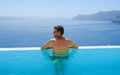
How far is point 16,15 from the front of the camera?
1955 cm

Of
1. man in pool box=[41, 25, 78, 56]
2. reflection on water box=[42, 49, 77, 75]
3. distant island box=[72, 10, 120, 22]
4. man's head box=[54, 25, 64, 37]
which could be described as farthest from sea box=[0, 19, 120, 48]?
man's head box=[54, 25, 64, 37]

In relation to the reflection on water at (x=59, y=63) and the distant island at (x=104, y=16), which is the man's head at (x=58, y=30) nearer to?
the reflection on water at (x=59, y=63)

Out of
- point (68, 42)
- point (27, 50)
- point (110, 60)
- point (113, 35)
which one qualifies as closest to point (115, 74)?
point (110, 60)

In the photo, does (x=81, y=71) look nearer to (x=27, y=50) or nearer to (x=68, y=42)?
(x=68, y=42)

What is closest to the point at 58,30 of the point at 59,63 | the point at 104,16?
the point at 59,63

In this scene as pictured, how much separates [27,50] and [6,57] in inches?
13.9

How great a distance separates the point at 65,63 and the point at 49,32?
1471 cm

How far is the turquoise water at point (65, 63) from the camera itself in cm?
371

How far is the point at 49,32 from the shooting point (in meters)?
18.3

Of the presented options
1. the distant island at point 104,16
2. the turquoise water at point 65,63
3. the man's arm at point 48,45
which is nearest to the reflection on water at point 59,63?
the turquoise water at point 65,63

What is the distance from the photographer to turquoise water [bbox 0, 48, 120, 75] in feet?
12.2

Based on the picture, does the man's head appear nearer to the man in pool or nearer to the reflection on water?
the man in pool

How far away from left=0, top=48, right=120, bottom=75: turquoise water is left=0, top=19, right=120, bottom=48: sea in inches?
418

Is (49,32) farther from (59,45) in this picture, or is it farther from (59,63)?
(59,45)
